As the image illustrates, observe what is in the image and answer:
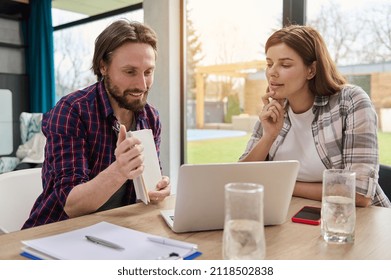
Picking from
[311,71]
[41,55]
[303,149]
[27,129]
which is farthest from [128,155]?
[41,55]

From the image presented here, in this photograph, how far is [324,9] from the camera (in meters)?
2.75

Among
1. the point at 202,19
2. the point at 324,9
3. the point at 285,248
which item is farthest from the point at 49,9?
the point at 285,248

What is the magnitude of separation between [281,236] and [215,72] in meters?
2.66

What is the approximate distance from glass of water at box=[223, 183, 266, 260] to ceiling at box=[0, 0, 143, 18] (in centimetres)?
355

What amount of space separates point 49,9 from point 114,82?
3781 mm

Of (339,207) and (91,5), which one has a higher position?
(91,5)

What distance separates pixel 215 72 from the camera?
11.5ft

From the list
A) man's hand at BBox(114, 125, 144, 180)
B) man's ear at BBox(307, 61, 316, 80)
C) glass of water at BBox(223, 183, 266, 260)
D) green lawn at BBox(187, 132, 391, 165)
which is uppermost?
man's ear at BBox(307, 61, 316, 80)

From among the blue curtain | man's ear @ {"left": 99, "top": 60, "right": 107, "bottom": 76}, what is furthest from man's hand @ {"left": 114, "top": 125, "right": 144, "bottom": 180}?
the blue curtain

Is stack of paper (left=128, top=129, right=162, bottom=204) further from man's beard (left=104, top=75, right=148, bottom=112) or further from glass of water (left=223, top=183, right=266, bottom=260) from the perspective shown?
glass of water (left=223, top=183, right=266, bottom=260)

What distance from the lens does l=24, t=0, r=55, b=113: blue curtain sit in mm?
4812

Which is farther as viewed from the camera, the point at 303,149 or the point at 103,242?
the point at 303,149

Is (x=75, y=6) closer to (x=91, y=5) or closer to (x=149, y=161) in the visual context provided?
(x=91, y=5)
